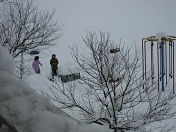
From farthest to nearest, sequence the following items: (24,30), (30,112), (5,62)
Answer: (24,30) → (5,62) → (30,112)

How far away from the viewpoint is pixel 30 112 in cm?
122

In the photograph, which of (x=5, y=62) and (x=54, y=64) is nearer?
(x=5, y=62)

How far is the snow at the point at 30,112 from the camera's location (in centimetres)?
115

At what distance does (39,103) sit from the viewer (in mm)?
1318

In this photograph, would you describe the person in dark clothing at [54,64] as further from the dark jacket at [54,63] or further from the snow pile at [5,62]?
the snow pile at [5,62]

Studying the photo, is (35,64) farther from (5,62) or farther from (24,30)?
(5,62)

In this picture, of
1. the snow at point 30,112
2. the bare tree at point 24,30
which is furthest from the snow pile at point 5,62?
the bare tree at point 24,30

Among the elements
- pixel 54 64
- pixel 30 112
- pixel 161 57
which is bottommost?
pixel 54 64

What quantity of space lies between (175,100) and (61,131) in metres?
10.9

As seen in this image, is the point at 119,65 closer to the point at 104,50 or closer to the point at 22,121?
the point at 104,50

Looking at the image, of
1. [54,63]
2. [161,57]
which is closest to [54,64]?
[54,63]

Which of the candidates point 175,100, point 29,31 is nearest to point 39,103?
point 29,31

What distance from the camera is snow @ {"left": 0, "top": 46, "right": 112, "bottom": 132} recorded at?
3.77 feet

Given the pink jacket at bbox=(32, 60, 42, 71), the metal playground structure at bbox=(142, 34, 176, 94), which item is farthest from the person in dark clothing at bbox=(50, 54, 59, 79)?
the metal playground structure at bbox=(142, 34, 176, 94)
